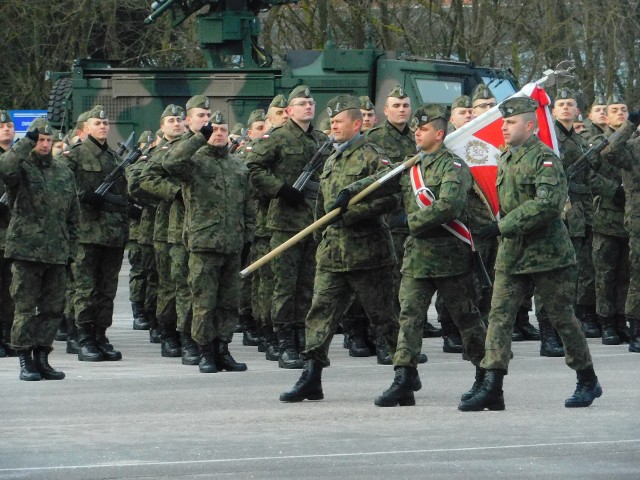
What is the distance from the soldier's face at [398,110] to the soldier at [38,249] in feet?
8.72

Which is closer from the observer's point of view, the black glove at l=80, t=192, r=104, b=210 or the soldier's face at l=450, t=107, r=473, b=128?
the black glove at l=80, t=192, r=104, b=210

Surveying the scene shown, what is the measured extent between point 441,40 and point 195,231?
62.2 ft

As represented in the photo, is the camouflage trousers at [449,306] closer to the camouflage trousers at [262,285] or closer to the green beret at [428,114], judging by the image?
the green beret at [428,114]

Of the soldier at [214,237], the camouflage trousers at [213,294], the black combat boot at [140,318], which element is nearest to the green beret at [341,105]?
the soldier at [214,237]

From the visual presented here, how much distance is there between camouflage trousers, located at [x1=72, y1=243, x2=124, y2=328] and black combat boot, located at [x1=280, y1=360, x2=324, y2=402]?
3.48 m

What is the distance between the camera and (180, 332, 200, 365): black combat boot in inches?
561

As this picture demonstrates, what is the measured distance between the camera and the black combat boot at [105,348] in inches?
588

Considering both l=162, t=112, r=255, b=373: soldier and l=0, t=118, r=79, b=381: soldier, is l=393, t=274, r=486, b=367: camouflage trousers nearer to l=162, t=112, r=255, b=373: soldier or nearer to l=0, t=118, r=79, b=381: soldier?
l=162, t=112, r=255, b=373: soldier

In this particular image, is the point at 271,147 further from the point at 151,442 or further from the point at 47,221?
the point at 151,442

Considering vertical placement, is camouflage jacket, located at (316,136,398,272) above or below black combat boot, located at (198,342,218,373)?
above

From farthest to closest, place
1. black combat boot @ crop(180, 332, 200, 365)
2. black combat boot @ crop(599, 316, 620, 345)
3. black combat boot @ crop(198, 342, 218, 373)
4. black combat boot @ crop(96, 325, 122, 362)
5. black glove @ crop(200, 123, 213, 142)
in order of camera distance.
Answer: black combat boot @ crop(599, 316, 620, 345) → black combat boot @ crop(96, 325, 122, 362) → black combat boot @ crop(180, 332, 200, 365) → black combat boot @ crop(198, 342, 218, 373) → black glove @ crop(200, 123, 213, 142)

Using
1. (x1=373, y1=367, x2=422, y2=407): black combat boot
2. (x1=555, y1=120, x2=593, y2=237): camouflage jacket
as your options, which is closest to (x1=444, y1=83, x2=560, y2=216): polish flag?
(x1=373, y1=367, x2=422, y2=407): black combat boot

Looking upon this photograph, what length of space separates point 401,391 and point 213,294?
2.43m

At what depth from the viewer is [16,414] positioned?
37.5ft
